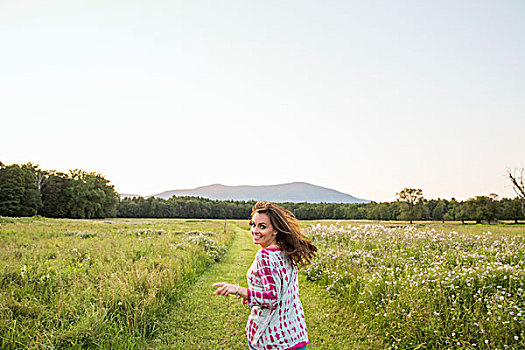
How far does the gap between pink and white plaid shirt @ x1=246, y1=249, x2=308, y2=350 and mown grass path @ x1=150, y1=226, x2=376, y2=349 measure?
114 inches

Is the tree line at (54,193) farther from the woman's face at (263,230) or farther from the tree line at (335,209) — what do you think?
the woman's face at (263,230)

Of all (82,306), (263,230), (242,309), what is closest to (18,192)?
(82,306)

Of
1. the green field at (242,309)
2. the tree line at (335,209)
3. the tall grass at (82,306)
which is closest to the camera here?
the tall grass at (82,306)

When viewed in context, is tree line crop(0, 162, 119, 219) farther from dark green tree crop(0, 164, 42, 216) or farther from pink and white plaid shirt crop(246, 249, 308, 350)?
pink and white plaid shirt crop(246, 249, 308, 350)

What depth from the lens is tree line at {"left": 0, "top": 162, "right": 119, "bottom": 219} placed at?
5222 centimetres

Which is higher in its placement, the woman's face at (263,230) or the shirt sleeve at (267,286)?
the woman's face at (263,230)

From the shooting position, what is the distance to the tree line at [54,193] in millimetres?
52219

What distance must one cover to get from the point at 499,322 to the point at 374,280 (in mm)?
2428

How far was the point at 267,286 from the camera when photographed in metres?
2.33

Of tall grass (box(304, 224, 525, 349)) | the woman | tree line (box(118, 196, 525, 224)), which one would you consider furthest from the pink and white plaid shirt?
tree line (box(118, 196, 525, 224))

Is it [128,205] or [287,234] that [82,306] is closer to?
[287,234]

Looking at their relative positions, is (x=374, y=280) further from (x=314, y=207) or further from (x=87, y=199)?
(x=314, y=207)

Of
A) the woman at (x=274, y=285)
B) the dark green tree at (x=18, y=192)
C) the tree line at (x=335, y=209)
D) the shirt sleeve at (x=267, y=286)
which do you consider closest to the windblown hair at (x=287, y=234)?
the woman at (x=274, y=285)

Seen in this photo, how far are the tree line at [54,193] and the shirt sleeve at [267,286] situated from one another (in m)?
65.3
